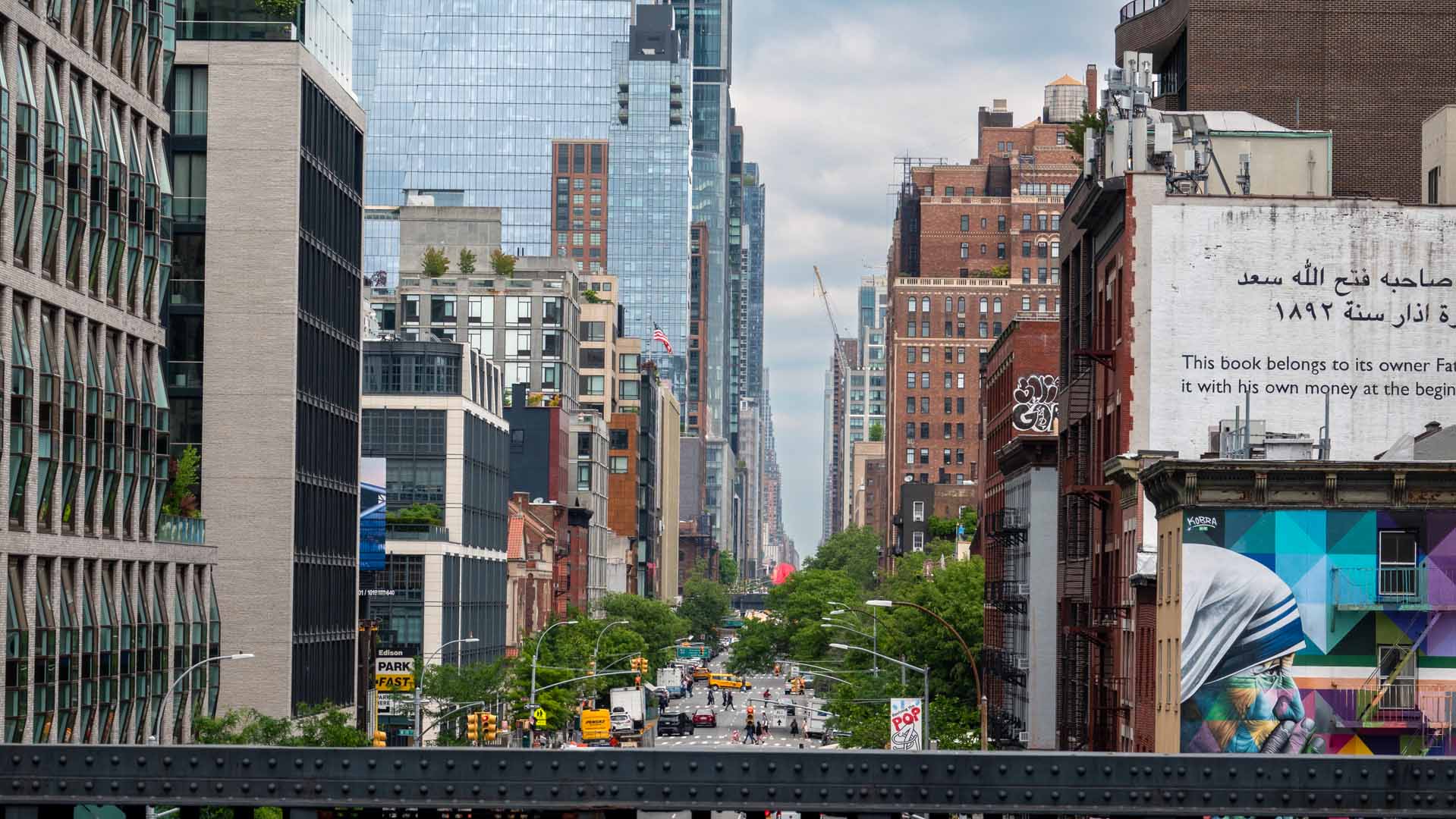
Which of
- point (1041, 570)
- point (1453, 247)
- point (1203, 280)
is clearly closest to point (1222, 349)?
point (1203, 280)

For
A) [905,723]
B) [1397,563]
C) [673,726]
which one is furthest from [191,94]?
[673,726]

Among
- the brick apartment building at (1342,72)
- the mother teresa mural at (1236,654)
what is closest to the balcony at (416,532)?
the brick apartment building at (1342,72)

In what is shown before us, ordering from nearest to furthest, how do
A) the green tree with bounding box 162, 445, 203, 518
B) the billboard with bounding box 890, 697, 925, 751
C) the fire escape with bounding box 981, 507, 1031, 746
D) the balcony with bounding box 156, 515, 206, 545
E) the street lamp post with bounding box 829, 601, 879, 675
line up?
1. the balcony with bounding box 156, 515, 206, 545
2. the billboard with bounding box 890, 697, 925, 751
3. the green tree with bounding box 162, 445, 203, 518
4. the street lamp post with bounding box 829, 601, 879, 675
5. the fire escape with bounding box 981, 507, 1031, 746

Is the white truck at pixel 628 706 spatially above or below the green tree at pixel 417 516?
below

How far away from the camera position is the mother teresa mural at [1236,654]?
51.3 meters

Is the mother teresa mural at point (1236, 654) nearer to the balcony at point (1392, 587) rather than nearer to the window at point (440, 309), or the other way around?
the balcony at point (1392, 587)

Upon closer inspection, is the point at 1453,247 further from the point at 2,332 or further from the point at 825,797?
the point at 825,797

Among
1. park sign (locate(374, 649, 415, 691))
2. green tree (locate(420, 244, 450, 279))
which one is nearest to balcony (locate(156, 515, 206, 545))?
park sign (locate(374, 649, 415, 691))

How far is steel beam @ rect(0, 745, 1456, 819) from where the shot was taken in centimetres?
1650

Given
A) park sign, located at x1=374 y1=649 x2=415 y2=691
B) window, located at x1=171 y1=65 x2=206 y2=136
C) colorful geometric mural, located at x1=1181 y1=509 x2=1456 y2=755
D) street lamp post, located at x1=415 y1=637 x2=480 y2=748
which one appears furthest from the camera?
park sign, located at x1=374 y1=649 x2=415 y2=691

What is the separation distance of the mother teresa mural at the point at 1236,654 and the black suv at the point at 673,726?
99.1 metres

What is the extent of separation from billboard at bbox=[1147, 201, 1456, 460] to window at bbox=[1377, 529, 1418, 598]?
875cm

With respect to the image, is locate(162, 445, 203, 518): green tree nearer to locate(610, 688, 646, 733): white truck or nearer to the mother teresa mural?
the mother teresa mural

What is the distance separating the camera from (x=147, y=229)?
64062 mm
